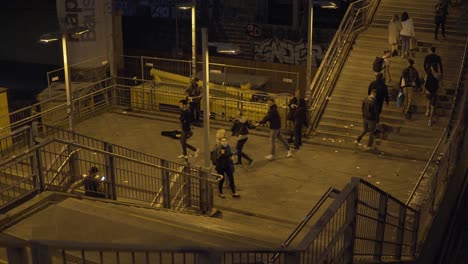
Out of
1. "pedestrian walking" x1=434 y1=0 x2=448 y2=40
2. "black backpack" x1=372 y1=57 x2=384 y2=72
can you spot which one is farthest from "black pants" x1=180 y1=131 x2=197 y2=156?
"pedestrian walking" x1=434 y1=0 x2=448 y2=40

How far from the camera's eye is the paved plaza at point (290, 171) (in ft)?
50.0

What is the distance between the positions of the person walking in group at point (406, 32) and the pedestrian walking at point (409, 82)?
2307 millimetres

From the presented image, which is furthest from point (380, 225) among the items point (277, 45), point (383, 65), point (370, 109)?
point (277, 45)

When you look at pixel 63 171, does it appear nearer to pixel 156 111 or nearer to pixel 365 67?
pixel 156 111

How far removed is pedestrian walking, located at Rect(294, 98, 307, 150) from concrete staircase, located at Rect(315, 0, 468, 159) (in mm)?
1116

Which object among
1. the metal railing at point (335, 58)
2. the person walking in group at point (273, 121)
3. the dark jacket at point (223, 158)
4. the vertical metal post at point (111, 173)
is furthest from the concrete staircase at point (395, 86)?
the vertical metal post at point (111, 173)

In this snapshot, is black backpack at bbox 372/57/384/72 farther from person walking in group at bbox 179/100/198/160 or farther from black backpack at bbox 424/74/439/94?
person walking in group at bbox 179/100/198/160

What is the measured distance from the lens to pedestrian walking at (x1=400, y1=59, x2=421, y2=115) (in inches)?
727

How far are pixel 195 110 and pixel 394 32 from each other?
689 centimetres

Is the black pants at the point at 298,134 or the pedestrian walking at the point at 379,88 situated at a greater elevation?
the pedestrian walking at the point at 379,88

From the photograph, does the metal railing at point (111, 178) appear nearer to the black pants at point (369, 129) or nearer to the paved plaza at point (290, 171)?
the paved plaza at point (290, 171)

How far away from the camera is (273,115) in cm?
1720

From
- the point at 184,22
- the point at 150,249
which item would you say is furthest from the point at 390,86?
the point at 184,22

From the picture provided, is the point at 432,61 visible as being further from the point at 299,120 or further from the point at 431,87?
the point at 299,120
